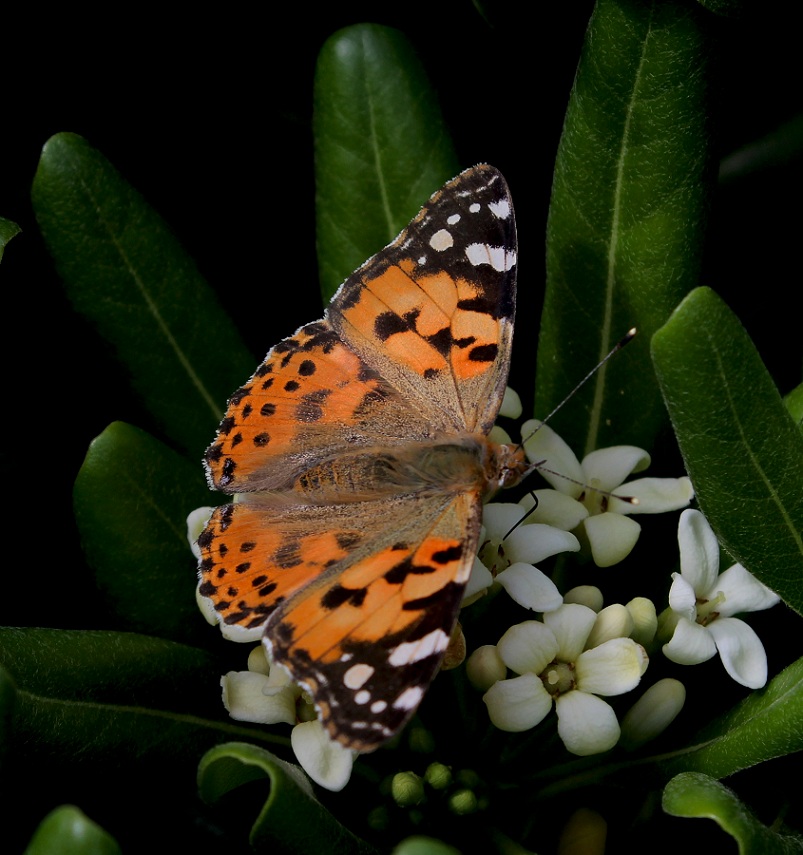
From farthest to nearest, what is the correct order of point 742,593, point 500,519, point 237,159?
point 237,159 → point 500,519 → point 742,593

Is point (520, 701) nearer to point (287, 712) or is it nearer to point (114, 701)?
point (287, 712)

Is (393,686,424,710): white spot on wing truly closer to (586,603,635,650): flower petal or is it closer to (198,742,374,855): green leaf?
(198,742,374,855): green leaf

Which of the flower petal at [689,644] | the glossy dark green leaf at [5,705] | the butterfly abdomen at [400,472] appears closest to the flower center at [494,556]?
the butterfly abdomen at [400,472]

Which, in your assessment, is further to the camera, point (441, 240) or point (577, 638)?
point (441, 240)

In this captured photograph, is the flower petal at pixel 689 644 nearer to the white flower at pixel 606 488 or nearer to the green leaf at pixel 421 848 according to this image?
the white flower at pixel 606 488

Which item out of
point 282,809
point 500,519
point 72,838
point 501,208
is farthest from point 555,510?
point 72,838

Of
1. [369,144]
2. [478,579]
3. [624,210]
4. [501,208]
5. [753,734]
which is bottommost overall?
[753,734]

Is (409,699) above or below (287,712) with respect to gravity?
above
